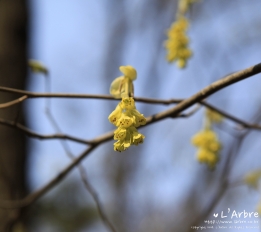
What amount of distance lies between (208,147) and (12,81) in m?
1.88

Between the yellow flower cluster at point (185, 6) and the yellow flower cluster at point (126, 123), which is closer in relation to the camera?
the yellow flower cluster at point (126, 123)

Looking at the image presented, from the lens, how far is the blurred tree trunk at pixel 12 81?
8.98ft

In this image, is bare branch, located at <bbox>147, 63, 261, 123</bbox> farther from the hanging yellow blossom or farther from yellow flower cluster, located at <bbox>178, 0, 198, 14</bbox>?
the hanging yellow blossom

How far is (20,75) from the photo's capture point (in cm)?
309

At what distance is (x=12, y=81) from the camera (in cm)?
302

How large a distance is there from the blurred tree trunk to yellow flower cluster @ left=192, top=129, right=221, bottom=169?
1.39 metres

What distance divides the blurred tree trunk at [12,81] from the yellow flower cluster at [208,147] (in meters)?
1.39

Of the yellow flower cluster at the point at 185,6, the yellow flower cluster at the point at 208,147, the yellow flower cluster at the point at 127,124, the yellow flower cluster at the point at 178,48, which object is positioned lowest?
the yellow flower cluster at the point at 127,124

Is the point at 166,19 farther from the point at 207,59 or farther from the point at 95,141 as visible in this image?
the point at 95,141

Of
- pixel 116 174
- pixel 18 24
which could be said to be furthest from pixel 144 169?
pixel 18 24

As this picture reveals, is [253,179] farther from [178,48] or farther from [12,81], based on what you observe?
[12,81]

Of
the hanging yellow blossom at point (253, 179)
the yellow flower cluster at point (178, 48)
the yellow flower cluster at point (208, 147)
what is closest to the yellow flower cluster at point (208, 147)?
the yellow flower cluster at point (208, 147)

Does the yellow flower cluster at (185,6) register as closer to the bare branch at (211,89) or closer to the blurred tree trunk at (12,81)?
the bare branch at (211,89)

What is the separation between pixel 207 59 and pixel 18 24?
177cm
